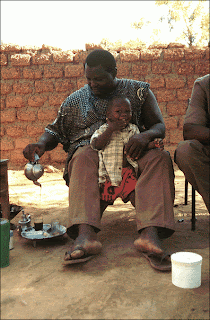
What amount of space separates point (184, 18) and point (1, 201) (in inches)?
442

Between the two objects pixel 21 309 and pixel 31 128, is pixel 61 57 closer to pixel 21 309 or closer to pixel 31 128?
pixel 31 128

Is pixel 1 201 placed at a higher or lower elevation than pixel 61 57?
lower

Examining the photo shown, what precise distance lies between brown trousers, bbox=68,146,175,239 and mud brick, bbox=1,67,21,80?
Result: 424 cm

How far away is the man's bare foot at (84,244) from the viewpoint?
207 centimetres

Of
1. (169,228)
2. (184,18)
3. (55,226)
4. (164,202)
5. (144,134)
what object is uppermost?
(184,18)

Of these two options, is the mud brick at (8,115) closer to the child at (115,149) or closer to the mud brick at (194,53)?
the mud brick at (194,53)

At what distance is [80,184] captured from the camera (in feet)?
7.84

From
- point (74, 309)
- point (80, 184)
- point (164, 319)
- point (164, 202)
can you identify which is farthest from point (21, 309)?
point (164, 202)

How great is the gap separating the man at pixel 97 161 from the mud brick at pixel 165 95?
345cm

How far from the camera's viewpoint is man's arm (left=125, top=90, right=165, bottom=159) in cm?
241

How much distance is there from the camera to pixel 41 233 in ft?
8.69

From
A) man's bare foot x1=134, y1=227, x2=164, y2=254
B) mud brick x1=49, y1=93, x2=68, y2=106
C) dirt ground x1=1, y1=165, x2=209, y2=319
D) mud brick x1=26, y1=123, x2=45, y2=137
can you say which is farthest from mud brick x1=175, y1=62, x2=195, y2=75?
man's bare foot x1=134, y1=227, x2=164, y2=254

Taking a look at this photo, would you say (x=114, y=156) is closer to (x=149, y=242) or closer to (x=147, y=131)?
(x=147, y=131)

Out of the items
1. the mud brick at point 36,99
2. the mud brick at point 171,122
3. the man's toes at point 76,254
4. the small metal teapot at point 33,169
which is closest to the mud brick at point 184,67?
the mud brick at point 171,122
